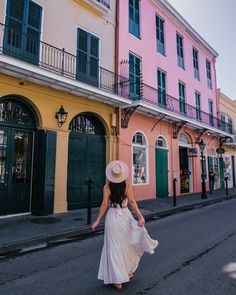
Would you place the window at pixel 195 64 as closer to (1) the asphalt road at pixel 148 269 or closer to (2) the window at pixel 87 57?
(2) the window at pixel 87 57

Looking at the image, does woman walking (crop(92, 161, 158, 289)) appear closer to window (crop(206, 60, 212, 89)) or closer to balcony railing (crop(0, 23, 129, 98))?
balcony railing (crop(0, 23, 129, 98))

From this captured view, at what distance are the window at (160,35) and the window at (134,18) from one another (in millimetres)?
1966

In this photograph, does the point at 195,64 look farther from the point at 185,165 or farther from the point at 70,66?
the point at 70,66

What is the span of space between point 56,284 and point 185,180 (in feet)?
47.7

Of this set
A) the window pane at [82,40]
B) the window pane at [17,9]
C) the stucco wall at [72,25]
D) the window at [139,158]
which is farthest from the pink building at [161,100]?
the window pane at [17,9]

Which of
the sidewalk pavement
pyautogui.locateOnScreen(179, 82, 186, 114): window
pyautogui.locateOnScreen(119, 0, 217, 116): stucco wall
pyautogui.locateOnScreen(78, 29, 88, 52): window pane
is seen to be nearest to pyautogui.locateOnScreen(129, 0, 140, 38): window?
pyautogui.locateOnScreen(119, 0, 217, 116): stucco wall

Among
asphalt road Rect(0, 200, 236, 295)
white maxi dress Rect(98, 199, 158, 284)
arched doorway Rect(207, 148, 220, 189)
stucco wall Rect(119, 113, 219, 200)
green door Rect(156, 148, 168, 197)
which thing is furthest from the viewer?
arched doorway Rect(207, 148, 220, 189)

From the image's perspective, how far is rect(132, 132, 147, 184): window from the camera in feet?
42.8

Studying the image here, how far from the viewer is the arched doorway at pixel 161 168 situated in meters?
14.1

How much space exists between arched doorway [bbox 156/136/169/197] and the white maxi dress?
34.8 ft

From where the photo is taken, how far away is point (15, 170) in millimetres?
8664

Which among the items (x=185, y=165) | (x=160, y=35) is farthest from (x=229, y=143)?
(x=160, y=35)

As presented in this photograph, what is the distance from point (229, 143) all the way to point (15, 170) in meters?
18.6

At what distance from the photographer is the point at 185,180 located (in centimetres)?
1723
